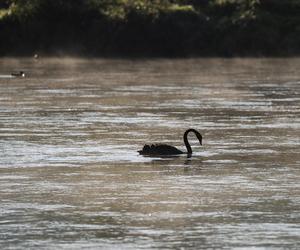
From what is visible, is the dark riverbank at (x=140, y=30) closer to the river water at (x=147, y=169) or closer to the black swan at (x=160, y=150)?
the river water at (x=147, y=169)

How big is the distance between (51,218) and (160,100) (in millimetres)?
24534

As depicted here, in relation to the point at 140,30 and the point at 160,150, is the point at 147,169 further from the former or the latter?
the point at 140,30

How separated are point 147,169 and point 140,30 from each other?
64.6 meters

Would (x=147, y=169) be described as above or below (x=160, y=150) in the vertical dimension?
below

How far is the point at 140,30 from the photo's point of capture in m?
88.9

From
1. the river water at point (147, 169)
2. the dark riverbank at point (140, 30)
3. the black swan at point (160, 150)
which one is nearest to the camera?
the river water at point (147, 169)

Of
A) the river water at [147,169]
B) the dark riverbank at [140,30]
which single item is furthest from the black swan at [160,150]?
the dark riverbank at [140,30]

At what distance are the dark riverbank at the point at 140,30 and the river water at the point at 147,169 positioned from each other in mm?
37694

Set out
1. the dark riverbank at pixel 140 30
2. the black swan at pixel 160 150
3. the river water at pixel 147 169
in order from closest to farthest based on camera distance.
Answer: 1. the river water at pixel 147 169
2. the black swan at pixel 160 150
3. the dark riverbank at pixel 140 30

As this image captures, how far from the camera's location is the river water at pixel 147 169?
1773 cm

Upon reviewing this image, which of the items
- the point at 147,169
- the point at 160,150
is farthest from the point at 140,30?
the point at 147,169

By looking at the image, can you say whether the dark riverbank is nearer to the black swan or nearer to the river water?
the river water

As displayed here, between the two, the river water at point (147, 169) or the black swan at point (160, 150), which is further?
the black swan at point (160, 150)

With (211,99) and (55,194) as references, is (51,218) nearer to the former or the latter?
(55,194)
